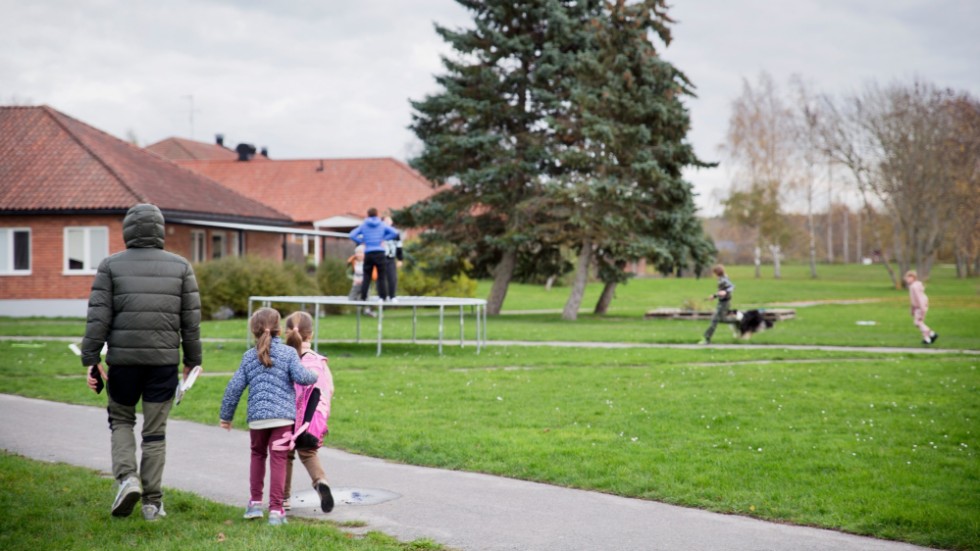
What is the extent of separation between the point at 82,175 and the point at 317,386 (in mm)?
31611

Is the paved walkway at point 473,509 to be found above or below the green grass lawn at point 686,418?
below

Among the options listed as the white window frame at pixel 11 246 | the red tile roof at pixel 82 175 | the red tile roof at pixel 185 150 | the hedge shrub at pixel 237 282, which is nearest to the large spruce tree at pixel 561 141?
the hedge shrub at pixel 237 282

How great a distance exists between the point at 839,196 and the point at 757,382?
62.0 m

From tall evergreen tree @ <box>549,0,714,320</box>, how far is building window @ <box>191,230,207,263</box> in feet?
45.8

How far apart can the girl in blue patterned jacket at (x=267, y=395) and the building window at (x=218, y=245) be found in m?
34.4

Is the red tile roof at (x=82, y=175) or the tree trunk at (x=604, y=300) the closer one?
the red tile roof at (x=82, y=175)

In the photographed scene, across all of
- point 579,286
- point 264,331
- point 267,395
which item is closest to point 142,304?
point 264,331

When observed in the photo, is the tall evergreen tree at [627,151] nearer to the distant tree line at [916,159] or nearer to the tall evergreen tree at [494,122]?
the tall evergreen tree at [494,122]

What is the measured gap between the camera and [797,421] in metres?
11.7

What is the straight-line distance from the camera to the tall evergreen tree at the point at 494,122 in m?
33.9

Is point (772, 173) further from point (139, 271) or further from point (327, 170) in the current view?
point (139, 271)

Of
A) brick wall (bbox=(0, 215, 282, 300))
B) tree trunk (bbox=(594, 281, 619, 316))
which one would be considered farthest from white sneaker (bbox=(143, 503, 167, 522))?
tree trunk (bbox=(594, 281, 619, 316))

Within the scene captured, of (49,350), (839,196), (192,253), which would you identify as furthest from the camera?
(839,196)

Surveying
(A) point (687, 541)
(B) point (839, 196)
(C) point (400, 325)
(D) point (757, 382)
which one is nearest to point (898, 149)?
(B) point (839, 196)
